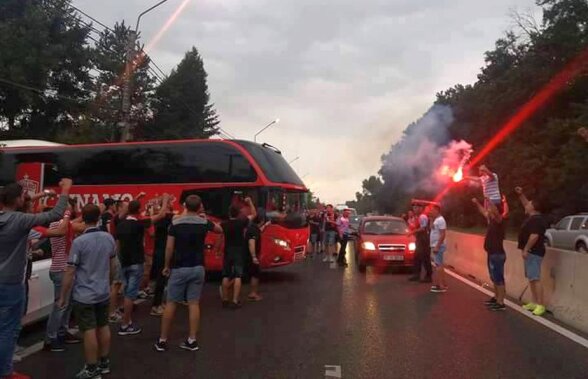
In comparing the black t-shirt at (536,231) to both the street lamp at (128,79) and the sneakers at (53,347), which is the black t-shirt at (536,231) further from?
the street lamp at (128,79)

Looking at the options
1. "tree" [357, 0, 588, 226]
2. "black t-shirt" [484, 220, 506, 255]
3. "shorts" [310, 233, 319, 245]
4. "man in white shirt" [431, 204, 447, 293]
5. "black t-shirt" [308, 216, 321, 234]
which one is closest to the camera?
"black t-shirt" [484, 220, 506, 255]

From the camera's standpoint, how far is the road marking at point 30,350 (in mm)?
6395

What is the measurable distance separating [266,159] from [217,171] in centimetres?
125

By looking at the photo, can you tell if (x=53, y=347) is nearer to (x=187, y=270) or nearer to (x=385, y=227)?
(x=187, y=270)

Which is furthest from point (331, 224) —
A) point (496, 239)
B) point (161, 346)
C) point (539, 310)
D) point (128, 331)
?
point (161, 346)

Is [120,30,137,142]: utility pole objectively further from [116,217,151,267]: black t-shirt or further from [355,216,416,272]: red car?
[116,217,151,267]: black t-shirt

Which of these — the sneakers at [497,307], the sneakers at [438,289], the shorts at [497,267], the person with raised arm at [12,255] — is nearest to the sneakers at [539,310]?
the sneakers at [497,307]

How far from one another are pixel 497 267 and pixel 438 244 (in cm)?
262

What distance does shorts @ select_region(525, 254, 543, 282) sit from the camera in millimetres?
8984

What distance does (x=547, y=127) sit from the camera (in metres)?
41.4

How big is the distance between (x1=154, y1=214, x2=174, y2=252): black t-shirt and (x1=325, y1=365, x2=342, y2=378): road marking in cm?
383

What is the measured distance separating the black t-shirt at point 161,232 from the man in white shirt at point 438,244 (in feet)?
18.0

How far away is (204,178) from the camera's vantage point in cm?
1380

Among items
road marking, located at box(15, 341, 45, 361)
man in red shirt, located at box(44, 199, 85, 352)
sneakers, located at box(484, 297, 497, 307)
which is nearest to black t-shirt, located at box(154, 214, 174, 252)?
man in red shirt, located at box(44, 199, 85, 352)
